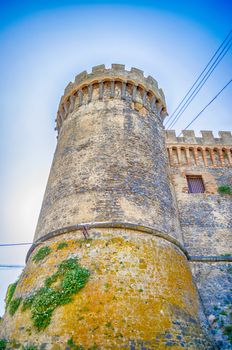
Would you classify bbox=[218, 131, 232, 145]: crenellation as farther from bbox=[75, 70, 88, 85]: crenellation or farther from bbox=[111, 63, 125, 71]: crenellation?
bbox=[75, 70, 88, 85]: crenellation

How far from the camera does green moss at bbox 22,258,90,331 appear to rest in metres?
7.11

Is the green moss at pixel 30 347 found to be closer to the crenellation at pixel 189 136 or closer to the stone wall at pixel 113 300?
the stone wall at pixel 113 300

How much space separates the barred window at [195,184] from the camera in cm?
1333

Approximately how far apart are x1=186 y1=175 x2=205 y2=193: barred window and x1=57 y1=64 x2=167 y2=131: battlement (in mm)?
3704

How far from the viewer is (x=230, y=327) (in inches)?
339

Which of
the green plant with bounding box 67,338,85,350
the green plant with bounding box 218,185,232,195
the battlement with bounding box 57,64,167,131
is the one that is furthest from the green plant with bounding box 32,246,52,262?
the green plant with bounding box 218,185,232,195

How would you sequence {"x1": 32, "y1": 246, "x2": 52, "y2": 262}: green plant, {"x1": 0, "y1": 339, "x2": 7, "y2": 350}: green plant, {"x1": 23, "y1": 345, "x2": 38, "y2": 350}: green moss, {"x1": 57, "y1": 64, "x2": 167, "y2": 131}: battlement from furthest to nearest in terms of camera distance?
{"x1": 57, "y1": 64, "x2": 167, "y2": 131}: battlement → {"x1": 32, "y1": 246, "x2": 52, "y2": 262}: green plant → {"x1": 0, "y1": 339, "x2": 7, "y2": 350}: green plant → {"x1": 23, "y1": 345, "x2": 38, "y2": 350}: green moss

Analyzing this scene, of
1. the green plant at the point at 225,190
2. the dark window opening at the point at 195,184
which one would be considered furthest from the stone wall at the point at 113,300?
the green plant at the point at 225,190

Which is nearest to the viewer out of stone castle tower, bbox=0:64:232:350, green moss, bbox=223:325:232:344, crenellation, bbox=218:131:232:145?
stone castle tower, bbox=0:64:232:350

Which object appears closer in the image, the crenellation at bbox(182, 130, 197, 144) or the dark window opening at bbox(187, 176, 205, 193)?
the dark window opening at bbox(187, 176, 205, 193)

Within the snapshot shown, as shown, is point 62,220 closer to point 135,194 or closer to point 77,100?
point 135,194

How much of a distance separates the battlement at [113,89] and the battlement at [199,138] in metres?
1.45

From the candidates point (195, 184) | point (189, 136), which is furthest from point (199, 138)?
point (195, 184)

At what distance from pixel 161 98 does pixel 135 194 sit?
707 centimetres
